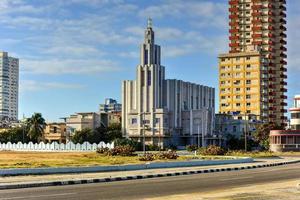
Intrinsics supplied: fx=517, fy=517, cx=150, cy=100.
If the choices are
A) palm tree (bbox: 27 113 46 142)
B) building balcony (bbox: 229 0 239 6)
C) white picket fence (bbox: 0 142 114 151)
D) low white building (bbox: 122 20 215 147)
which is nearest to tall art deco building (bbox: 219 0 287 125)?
building balcony (bbox: 229 0 239 6)

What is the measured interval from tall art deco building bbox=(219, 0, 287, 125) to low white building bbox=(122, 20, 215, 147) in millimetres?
25291

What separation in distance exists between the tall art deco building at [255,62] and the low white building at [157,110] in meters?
25.3

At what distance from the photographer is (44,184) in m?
25.5

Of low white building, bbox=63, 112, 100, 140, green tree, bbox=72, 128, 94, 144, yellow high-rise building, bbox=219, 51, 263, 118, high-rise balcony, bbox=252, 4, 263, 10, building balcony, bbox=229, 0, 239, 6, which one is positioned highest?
building balcony, bbox=229, 0, 239, 6

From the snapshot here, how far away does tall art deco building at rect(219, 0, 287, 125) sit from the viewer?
15912 centimetres

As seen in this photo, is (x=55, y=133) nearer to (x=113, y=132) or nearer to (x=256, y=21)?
(x=113, y=132)

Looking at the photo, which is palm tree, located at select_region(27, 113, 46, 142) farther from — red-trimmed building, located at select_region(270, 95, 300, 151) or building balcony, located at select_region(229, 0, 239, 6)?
building balcony, located at select_region(229, 0, 239, 6)

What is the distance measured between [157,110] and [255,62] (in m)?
44.6

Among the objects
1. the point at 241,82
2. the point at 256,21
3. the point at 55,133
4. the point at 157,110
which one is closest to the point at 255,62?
the point at 241,82

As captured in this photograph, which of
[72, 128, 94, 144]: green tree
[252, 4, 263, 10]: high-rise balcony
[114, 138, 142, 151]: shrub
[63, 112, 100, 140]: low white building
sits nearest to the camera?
[114, 138, 142, 151]: shrub

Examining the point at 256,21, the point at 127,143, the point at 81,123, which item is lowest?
the point at 127,143

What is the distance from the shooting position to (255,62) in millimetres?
157750

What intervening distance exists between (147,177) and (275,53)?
146 metres

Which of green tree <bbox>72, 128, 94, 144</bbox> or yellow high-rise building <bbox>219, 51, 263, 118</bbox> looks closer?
green tree <bbox>72, 128, 94, 144</bbox>
